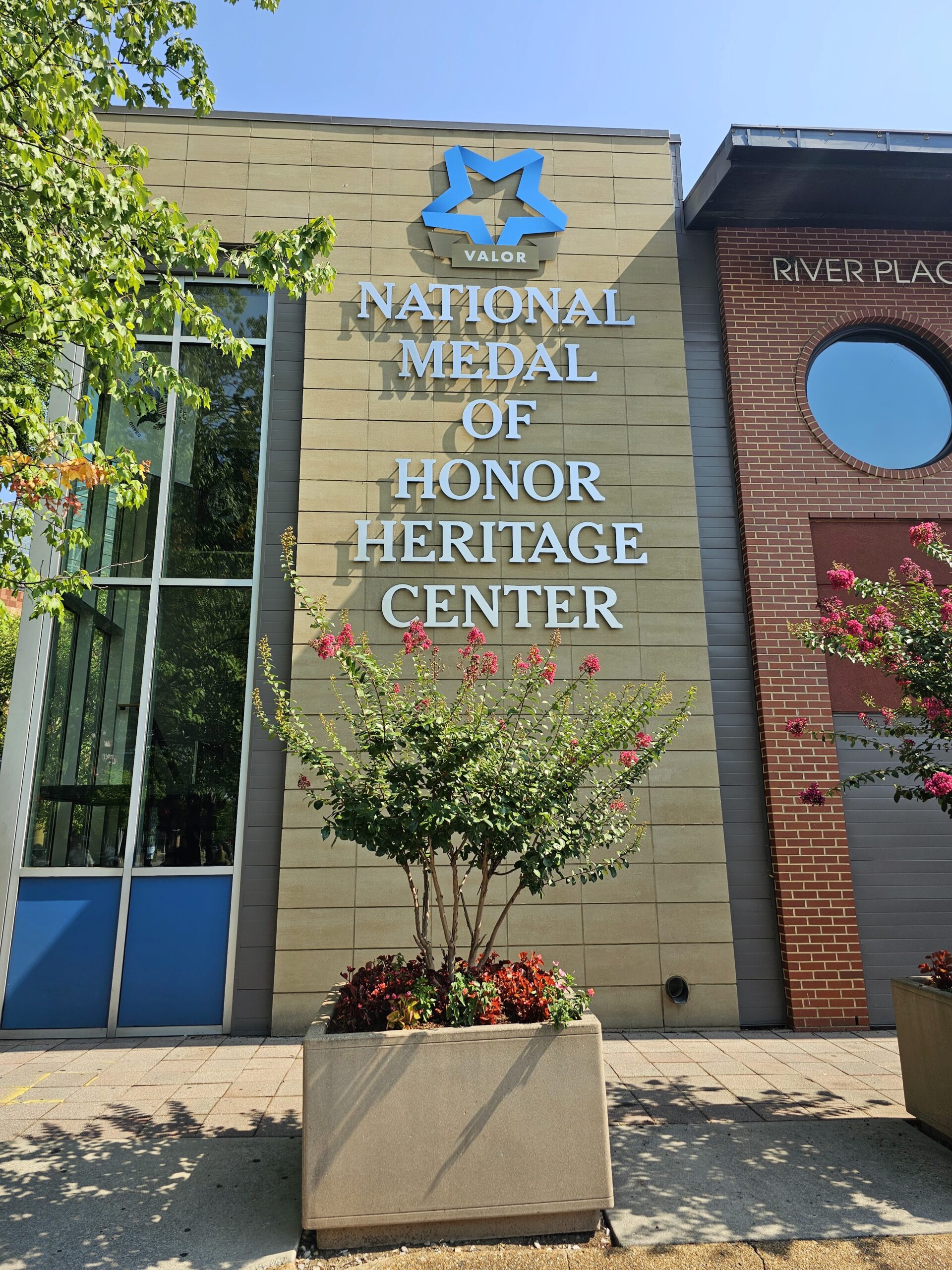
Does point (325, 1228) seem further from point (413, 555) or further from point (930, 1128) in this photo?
point (413, 555)

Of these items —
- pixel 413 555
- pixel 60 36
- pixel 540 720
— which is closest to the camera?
pixel 540 720

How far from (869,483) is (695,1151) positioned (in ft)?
22.0

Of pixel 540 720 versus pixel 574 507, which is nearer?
pixel 540 720

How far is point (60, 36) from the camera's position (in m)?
5.43

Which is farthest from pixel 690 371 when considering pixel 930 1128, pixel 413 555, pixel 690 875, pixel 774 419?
pixel 930 1128

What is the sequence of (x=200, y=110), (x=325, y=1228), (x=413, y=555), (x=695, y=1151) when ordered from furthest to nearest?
(x=413, y=555)
(x=200, y=110)
(x=695, y=1151)
(x=325, y=1228)

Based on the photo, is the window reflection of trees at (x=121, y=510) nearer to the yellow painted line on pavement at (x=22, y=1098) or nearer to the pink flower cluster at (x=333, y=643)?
the pink flower cluster at (x=333, y=643)

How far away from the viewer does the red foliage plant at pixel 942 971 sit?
4.89m

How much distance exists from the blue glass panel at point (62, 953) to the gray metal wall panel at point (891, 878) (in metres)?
6.84

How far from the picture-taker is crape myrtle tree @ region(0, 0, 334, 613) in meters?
5.30

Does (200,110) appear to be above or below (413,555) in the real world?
above

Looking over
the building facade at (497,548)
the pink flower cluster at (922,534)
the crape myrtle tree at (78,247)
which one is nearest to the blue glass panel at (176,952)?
the building facade at (497,548)

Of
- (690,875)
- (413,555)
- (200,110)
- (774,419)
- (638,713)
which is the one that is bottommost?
(690,875)

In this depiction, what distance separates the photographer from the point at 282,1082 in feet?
19.4
